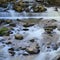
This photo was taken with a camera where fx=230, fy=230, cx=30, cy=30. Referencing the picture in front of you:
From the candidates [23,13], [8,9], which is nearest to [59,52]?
[23,13]

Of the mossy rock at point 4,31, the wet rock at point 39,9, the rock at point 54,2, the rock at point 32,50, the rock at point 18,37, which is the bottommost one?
the rock at point 32,50

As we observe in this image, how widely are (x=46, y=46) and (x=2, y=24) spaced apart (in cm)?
98

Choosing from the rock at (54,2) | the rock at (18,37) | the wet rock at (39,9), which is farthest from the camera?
the rock at (54,2)

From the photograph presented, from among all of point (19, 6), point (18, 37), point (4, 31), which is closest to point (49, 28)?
point (18, 37)

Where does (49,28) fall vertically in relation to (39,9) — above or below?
below

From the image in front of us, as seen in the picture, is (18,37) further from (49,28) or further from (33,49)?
(49,28)

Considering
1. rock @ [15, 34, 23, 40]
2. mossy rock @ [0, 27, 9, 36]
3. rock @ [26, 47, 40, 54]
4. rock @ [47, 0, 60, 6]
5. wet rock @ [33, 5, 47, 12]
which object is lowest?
rock @ [26, 47, 40, 54]

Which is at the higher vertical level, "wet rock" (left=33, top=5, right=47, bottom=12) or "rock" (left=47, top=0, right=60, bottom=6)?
"rock" (left=47, top=0, right=60, bottom=6)

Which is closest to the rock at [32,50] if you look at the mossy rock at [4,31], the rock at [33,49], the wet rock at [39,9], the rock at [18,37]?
the rock at [33,49]

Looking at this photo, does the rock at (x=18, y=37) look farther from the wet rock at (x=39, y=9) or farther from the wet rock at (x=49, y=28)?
the wet rock at (x=39, y=9)

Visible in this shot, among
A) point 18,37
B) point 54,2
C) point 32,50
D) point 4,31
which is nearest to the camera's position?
point 32,50

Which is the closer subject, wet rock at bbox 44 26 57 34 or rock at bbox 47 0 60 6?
wet rock at bbox 44 26 57 34

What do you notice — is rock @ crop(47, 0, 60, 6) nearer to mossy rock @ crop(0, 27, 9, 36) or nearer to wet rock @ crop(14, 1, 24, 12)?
wet rock @ crop(14, 1, 24, 12)

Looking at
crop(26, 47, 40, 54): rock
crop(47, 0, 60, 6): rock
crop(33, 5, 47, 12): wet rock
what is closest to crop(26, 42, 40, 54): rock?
crop(26, 47, 40, 54): rock
